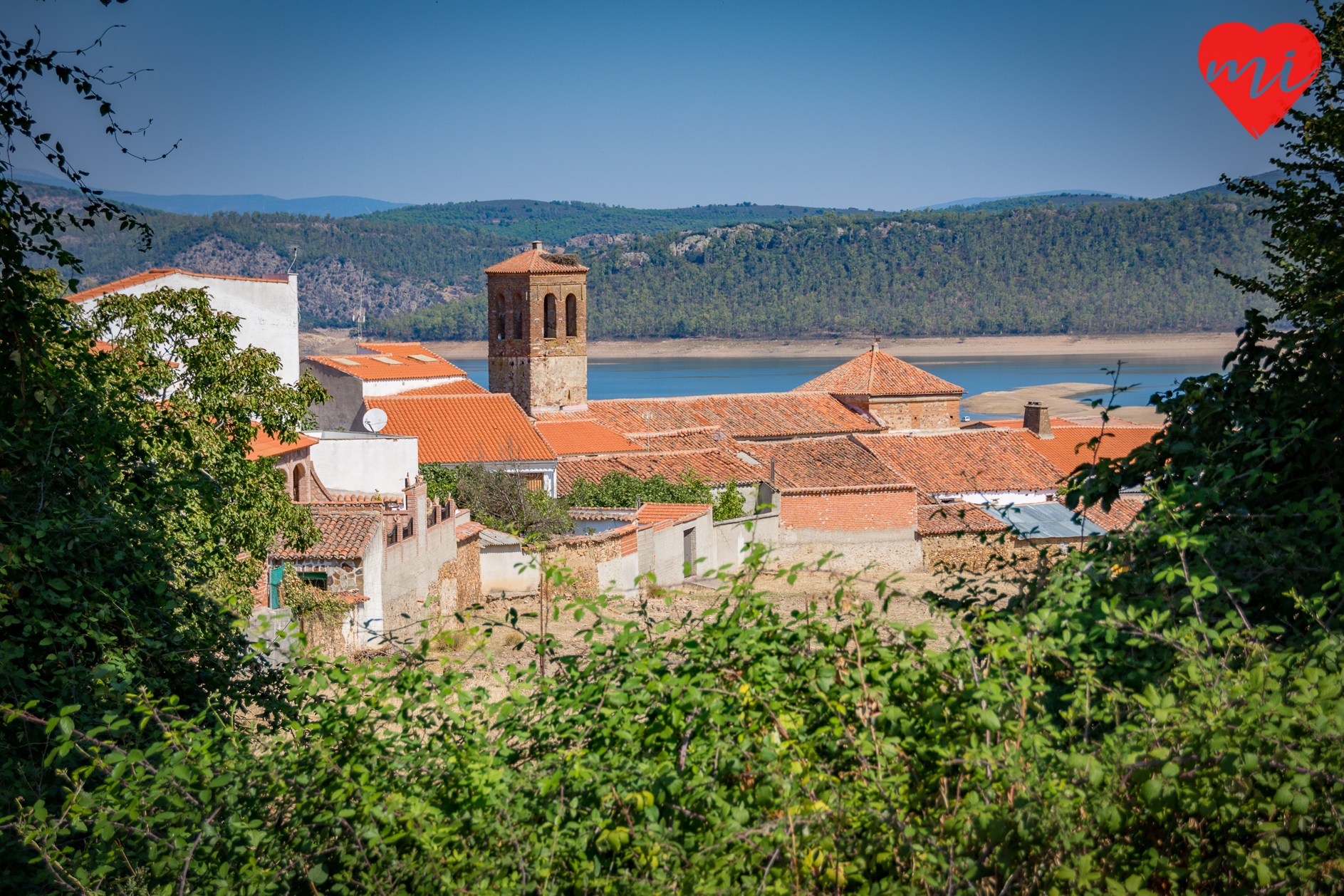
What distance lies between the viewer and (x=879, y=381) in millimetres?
38000

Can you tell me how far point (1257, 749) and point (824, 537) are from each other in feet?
80.9

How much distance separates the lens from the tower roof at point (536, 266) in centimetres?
3578

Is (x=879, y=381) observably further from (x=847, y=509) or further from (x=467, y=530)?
(x=467, y=530)

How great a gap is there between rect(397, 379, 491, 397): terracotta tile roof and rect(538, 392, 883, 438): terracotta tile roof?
2585 millimetres

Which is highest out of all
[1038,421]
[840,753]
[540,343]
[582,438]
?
[840,753]

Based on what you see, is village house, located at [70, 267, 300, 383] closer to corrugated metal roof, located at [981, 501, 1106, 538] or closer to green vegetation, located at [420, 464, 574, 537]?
green vegetation, located at [420, 464, 574, 537]

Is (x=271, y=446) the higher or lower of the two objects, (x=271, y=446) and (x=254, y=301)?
the lower

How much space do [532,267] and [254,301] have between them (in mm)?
15975

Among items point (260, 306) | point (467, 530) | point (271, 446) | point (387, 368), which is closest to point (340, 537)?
point (271, 446)

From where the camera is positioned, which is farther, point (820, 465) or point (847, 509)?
point (820, 465)

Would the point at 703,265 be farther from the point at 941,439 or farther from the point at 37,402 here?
the point at 37,402

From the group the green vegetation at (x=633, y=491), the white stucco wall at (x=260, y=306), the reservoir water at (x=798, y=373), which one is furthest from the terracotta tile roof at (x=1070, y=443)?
the reservoir water at (x=798, y=373)

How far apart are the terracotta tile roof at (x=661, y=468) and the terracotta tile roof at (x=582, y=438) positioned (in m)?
0.66

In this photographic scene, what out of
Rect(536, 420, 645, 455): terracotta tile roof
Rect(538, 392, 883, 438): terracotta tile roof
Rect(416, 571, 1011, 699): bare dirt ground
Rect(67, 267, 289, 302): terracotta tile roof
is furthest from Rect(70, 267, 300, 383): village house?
Rect(538, 392, 883, 438): terracotta tile roof
